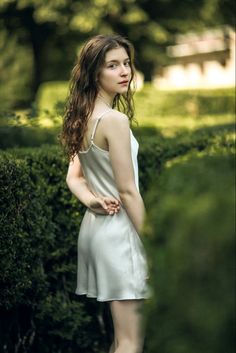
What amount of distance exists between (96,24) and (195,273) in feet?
108

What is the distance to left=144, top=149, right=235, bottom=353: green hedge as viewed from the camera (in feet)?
8.91

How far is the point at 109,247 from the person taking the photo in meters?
4.84

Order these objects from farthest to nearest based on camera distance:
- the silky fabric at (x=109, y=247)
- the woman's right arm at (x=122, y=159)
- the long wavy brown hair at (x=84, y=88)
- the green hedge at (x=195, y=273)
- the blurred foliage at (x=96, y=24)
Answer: the blurred foliage at (x=96, y=24), the long wavy brown hair at (x=84, y=88), the silky fabric at (x=109, y=247), the woman's right arm at (x=122, y=159), the green hedge at (x=195, y=273)

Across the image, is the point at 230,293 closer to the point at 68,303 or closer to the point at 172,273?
the point at 172,273

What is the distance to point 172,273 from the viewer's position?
9.25 feet

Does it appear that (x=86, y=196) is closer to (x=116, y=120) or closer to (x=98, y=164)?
(x=98, y=164)

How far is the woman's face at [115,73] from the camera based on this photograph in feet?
16.2

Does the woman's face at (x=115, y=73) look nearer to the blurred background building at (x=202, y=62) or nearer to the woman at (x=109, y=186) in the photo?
the woman at (x=109, y=186)

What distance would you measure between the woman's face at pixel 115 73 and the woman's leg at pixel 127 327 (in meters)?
0.99

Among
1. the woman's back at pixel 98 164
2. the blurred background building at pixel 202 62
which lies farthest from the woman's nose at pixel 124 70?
the blurred background building at pixel 202 62

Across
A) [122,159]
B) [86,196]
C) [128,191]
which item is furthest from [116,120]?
[86,196]

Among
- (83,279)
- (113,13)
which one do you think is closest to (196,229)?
(83,279)

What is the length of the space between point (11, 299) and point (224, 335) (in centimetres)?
333

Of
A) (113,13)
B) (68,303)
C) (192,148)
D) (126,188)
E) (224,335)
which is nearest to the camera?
(224,335)
